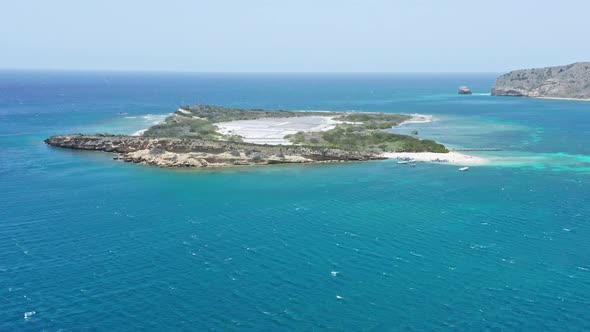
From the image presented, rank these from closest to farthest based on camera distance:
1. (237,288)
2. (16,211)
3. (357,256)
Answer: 1. (237,288)
2. (357,256)
3. (16,211)

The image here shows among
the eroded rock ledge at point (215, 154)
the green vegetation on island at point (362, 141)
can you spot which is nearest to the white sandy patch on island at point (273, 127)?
the green vegetation on island at point (362, 141)

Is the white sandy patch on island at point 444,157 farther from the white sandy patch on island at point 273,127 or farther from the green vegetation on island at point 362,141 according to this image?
the white sandy patch on island at point 273,127

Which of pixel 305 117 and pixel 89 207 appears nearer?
pixel 89 207

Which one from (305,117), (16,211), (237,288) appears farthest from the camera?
(305,117)

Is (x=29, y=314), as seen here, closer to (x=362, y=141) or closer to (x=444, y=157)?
(x=444, y=157)

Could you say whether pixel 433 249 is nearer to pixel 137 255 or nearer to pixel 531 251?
pixel 531 251

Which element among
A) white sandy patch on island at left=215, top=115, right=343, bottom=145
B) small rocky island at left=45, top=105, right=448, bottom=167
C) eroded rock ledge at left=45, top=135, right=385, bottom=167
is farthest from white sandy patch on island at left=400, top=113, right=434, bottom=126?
eroded rock ledge at left=45, top=135, right=385, bottom=167

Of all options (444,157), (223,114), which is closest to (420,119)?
(223,114)

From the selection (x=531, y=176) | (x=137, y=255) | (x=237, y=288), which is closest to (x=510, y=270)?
(x=237, y=288)
